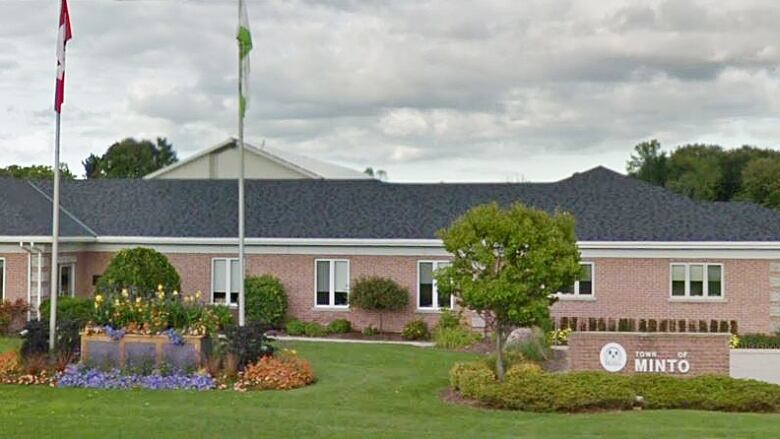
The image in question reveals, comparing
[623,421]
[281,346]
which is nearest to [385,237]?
[281,346]

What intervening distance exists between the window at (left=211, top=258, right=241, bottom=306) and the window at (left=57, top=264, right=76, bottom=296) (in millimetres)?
4576

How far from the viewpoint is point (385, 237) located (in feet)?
108

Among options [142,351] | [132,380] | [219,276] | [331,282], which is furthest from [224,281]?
[132,380]

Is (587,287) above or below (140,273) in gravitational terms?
below

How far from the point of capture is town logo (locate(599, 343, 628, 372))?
69.8 feet

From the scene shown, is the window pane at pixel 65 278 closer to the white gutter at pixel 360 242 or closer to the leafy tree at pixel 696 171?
the white gutter at pixel 360 242

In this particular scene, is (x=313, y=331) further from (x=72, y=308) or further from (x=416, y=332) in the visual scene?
(x=72, y=308)

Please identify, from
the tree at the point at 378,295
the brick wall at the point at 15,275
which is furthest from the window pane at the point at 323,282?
the brick wall at the point at 15,275

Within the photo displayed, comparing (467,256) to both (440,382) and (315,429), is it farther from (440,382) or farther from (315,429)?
(315,429)

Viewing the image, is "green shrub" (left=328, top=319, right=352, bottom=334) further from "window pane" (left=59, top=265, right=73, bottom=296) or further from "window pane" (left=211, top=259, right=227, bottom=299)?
"window pane" (left=59, top=265, right=73, bottom=296)

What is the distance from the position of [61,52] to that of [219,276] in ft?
43.3

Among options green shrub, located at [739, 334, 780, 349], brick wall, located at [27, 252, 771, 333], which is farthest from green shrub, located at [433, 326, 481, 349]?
green shrub, located at [739, 334, 780, 349]

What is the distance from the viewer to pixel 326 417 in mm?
17047

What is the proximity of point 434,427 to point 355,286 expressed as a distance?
1603 centimetres
